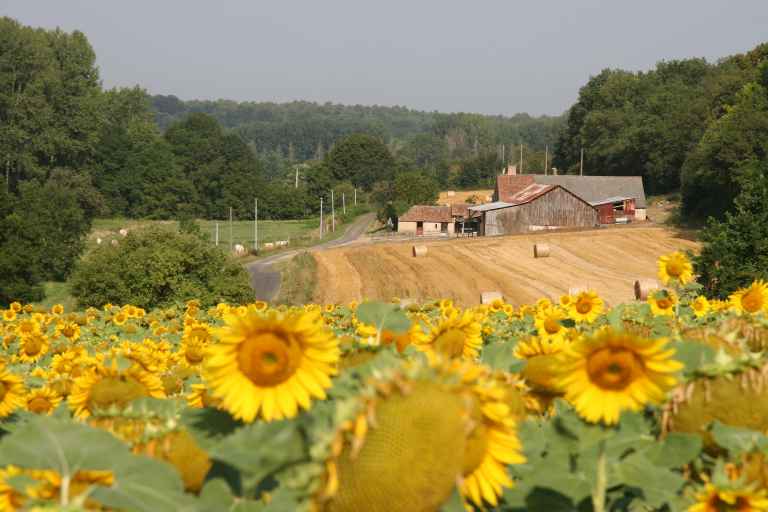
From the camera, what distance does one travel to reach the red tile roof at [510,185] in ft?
279

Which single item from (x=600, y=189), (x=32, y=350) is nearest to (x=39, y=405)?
(x=32, y=350)

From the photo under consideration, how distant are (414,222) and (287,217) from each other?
40584 mm

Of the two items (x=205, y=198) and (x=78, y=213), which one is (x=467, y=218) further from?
(x=205, y=198)

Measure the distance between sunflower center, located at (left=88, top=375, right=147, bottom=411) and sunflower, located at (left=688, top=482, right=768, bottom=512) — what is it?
1453 mm

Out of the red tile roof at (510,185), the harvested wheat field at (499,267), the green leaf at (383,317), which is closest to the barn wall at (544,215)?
the harvested wheat field at (499,267)

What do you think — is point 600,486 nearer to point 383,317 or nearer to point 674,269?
point 383,317

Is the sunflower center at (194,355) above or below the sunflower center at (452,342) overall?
below

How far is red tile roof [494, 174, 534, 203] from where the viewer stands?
3354 inches

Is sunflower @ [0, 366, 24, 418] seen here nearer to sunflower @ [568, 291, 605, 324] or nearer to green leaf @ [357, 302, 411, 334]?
green leaf @ [357, 302, 411, 334]

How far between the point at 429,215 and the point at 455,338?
271 ft

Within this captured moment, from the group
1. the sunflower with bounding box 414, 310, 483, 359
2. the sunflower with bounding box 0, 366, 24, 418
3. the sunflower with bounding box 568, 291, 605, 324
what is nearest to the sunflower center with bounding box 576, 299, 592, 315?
the sunflower with bounding box 568, 291, 605, 324

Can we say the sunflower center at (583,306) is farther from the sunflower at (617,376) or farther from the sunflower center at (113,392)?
the sunflower at (617,376)

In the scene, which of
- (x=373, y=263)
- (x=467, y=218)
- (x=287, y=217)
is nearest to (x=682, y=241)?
(x=373, y=263)

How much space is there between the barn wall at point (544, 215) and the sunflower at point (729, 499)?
69.7m
